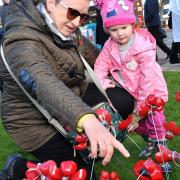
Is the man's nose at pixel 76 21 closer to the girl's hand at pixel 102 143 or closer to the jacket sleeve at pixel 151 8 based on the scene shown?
the girl's hand at pixel 102 143

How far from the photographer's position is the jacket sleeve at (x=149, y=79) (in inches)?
141

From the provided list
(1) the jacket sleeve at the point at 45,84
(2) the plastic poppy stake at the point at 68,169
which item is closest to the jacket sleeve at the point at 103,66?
(1) the jacket sleeve at the point at 45,84

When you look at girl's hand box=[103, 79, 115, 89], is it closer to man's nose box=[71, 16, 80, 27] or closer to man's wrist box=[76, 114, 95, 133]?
man's nose box=[71, 16, 80, 27]

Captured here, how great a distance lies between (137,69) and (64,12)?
1190 mm

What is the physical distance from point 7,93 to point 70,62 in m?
0.44

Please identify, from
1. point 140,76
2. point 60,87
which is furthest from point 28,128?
point 140,76

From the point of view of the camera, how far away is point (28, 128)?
289 centimetres

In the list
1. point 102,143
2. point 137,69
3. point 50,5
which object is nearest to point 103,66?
point 137,69

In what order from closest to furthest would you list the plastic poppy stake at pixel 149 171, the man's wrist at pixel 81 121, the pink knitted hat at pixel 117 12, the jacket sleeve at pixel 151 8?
the man's wrist at pixel 81 121
the plastic poppy stake at pixel 149 171
the pink knitted hat at pixel 117 12
the jacket sleeve at pixel 151 8

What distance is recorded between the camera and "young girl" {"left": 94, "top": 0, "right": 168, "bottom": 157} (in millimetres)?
3607

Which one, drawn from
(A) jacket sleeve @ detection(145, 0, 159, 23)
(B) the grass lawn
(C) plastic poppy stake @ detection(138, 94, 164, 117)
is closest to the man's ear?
(C) plastic poppy stake @ detection(138, 94, 164, 117)

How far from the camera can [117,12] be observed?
3.60 meters

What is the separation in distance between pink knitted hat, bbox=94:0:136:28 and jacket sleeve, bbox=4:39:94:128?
3.92 ft

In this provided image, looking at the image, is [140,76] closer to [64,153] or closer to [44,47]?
Result: [64,153]
